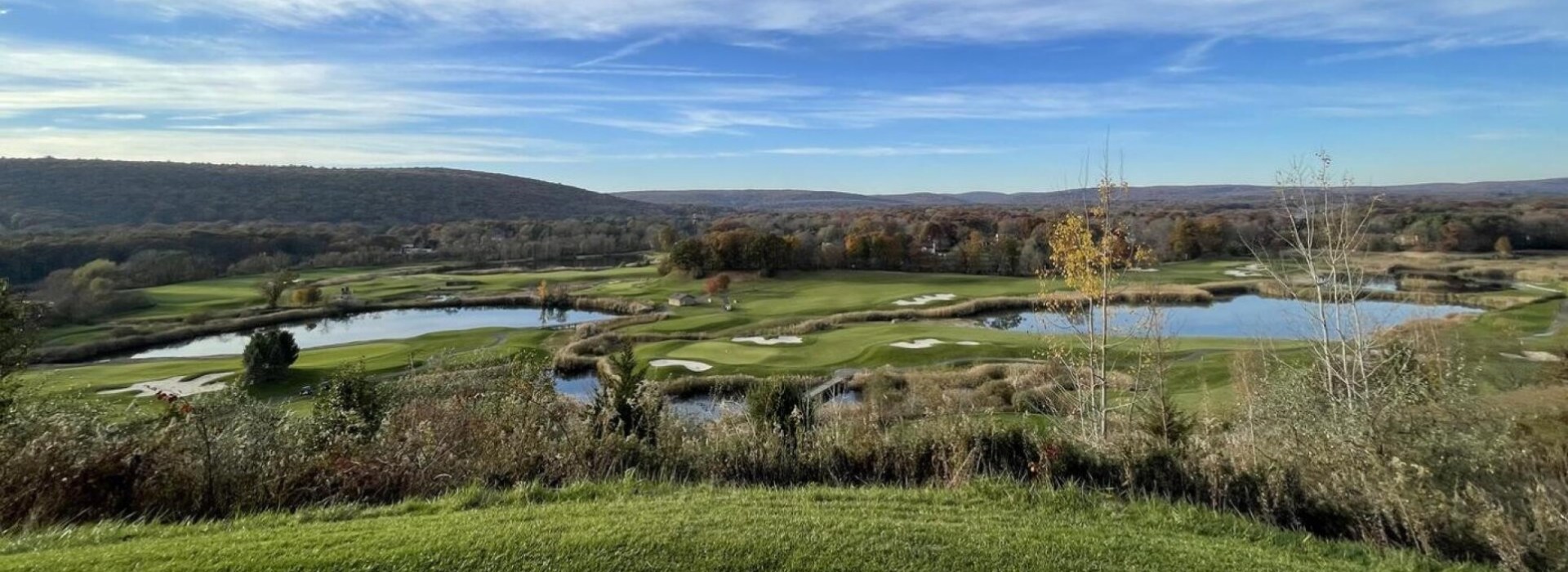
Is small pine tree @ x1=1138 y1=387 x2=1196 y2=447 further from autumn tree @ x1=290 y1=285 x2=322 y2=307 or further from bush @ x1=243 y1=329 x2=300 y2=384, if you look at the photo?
autumn tree @ x1=290 y1=285 x2=322 y2=307

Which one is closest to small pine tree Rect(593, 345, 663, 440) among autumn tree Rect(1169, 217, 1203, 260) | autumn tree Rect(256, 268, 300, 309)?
autumn tree Rect(256, 268, 300, 309)

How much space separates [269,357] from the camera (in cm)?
2969

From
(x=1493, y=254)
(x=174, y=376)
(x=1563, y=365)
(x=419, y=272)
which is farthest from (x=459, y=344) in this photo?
(x=1493, y=254)

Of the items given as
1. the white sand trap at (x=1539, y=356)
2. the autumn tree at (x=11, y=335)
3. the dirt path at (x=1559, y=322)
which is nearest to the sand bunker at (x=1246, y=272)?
the dirt path at (x=1559, y=322)

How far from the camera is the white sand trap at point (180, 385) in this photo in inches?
1072

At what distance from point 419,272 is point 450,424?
82669 mm

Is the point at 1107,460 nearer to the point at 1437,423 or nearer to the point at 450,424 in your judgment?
the point at 1437,423

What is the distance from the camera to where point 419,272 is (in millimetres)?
83438

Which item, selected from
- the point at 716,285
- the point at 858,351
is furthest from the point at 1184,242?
the point at 858,351

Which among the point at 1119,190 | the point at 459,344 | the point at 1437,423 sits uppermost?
the point at 1119,190

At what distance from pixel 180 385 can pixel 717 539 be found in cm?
3242

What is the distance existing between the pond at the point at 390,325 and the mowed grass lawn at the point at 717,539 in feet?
134

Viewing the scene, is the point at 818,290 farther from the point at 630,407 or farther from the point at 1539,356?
the point at 630,407

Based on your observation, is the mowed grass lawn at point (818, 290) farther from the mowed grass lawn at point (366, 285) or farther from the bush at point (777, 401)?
the bush at point (777, 401)
